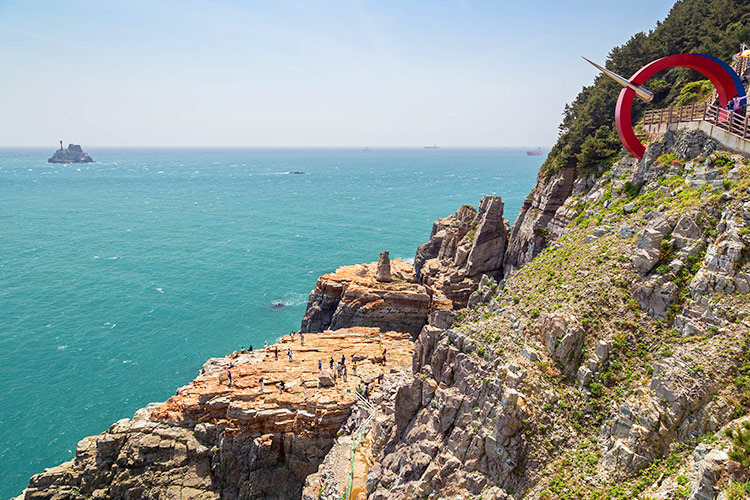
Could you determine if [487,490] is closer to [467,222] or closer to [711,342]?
[711,342]

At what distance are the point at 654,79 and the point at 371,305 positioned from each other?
42.1 metres

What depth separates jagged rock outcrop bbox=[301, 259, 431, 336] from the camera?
52.6 metres

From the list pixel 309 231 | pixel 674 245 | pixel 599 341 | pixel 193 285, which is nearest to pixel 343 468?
pixel 599 341

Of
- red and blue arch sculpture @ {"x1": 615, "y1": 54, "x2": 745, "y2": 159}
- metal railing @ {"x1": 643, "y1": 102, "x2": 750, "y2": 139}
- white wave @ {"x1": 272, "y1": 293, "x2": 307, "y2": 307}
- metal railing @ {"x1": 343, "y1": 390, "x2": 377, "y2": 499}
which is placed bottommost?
white wave @ {"x1": 272, "y1": 293, "x2": 307, "y2": 307}

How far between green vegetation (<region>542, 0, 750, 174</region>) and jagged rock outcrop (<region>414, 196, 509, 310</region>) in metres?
8.23

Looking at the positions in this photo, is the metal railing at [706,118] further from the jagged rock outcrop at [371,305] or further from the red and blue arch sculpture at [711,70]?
the jagged rock outcrop at [371,305]

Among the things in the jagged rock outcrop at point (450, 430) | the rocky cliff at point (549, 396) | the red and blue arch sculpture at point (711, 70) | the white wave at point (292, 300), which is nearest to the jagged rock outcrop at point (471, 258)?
the rocky cliff at point (549, 396)

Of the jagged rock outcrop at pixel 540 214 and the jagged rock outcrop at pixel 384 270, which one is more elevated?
the jagged rock outcrop at pixel 540 214

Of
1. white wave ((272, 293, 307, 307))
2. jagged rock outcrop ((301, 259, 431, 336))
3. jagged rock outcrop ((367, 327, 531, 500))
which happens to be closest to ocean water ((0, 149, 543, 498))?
white wave ((272, 293, 307, 307))

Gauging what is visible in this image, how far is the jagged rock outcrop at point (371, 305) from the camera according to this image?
5256 cm

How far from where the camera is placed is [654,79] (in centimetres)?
5297

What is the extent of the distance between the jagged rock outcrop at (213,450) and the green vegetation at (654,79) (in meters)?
32.0

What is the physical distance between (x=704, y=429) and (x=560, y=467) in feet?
18.4

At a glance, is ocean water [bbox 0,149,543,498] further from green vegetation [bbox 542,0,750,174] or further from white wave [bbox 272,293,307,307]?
green vegetation [bbox 542,0,750,174]
